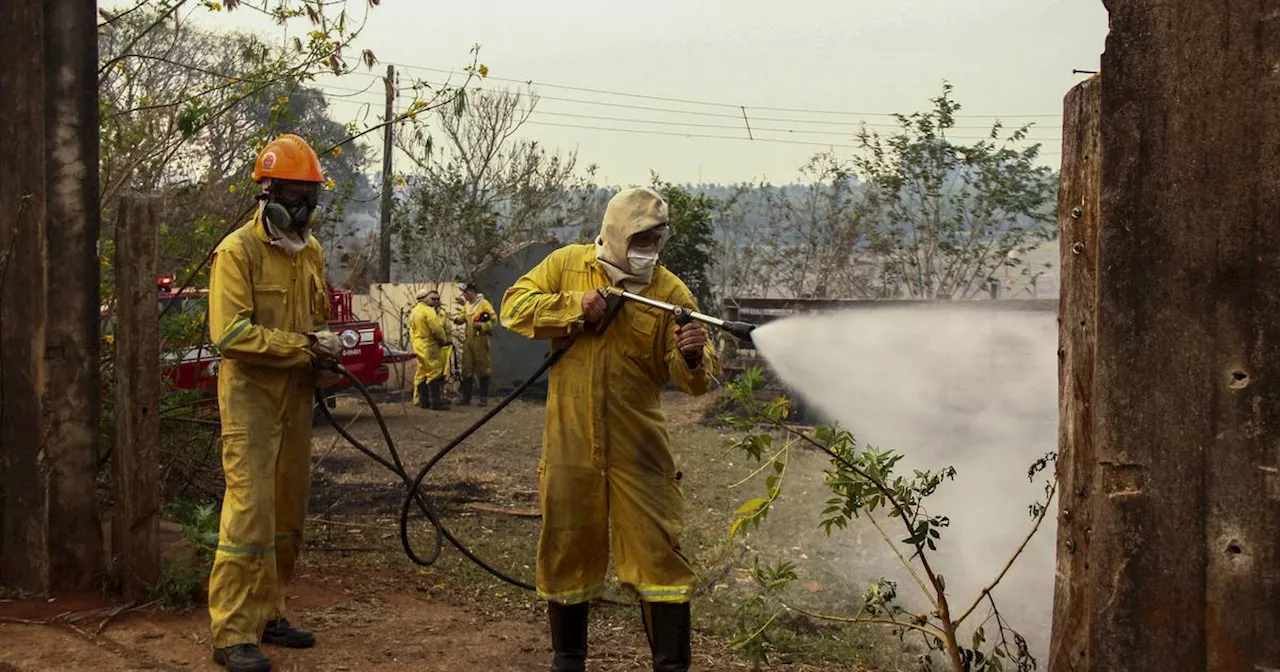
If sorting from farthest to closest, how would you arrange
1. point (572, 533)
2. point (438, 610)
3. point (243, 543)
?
point (438, 610) < point (243, 543) < point (572, 533)

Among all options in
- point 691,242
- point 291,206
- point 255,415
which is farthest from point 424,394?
point 255,415

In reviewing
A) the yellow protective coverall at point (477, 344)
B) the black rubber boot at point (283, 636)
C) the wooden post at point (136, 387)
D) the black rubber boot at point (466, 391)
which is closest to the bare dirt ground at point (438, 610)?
the black rubber boot at point (283, 636)

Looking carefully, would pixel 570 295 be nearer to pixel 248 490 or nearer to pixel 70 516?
pixel 248 490

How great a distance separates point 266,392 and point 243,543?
660mm

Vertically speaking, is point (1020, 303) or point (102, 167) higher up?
point (102, 167)

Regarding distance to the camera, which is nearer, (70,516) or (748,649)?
(748,649)

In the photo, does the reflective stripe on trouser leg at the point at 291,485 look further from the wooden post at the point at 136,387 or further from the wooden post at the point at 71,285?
the wooden post at the point at 71,285

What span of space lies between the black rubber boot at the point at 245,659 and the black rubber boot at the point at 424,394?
12.4 m

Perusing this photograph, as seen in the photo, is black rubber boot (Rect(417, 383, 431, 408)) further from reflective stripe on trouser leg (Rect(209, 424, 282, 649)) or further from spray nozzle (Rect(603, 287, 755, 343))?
spray nozzle (Rect(603, 287, 755, 343))

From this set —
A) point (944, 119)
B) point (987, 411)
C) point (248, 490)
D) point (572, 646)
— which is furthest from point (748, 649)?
point (944, 119)

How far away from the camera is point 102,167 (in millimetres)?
7766

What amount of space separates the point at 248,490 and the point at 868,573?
12.9 ft

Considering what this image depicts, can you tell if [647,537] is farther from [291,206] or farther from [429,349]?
[429,349]

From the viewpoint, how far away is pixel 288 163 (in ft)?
17.0
